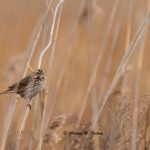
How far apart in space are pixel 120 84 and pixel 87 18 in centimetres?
47

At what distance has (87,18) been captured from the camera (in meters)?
3.57

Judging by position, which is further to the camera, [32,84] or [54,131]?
[32,84]

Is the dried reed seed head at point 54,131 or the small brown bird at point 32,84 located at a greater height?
the small brown bird at point 32,84

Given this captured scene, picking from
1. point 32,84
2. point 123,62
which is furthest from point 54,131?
point 123,62

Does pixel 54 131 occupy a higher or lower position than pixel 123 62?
lower

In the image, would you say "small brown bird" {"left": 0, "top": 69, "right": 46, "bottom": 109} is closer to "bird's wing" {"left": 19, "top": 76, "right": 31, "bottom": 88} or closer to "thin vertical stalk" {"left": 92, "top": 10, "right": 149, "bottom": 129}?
"bird's wing" {"left": 19, "top": 76, "right": 31, "bottom": 88}

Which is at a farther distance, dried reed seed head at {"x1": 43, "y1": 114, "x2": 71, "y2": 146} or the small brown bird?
the small brown bird

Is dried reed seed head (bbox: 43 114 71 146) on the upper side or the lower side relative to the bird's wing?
lower

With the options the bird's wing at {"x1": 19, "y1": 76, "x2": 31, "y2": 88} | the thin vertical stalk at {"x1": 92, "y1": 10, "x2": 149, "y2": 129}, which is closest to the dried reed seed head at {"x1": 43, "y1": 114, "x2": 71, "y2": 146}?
the thin vertical stalk at {"x1": 92, "y1": 10, "x2": 149, "y2": 129}

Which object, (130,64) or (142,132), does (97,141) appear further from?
(130,64)

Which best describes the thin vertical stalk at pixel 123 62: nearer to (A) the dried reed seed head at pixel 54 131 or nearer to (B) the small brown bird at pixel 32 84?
(A) the dried reed seed head at pixel 54 131

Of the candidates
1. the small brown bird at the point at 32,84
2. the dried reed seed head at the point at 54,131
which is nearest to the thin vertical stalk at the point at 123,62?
the dried reed seed head at the point at 54,131

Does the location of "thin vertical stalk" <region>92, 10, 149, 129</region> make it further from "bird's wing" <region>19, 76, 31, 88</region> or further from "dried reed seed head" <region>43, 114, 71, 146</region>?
"bird's wing" <region>19, 76, 31, 88</region>

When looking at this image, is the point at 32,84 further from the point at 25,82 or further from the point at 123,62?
the point at 123,62
